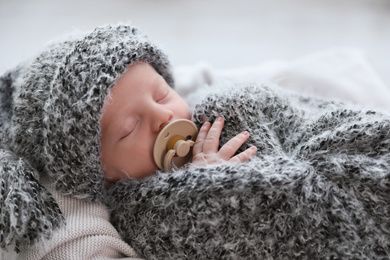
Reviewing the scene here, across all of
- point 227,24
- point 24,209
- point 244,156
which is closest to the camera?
point 24,209

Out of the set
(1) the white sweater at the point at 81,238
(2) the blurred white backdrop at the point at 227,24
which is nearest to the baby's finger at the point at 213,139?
(1) the white sweater at the point at 81,238

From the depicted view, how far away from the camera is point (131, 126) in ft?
2.85

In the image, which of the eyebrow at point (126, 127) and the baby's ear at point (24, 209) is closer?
the baby's ear at point (24, 209)

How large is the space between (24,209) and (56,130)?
16 centimetres

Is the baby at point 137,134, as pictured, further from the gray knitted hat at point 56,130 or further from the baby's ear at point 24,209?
the baby's ear at point 24,209

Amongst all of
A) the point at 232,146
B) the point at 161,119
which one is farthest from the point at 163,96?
the point at 232,146

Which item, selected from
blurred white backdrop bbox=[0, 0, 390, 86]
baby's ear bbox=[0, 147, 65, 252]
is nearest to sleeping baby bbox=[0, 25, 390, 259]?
baby's ear bbox=[0, 147, 65, 252]

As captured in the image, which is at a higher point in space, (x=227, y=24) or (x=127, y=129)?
(x=227, y=24)

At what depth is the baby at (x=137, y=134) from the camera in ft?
2.82

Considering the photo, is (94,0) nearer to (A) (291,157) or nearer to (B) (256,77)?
(B) (256,77)

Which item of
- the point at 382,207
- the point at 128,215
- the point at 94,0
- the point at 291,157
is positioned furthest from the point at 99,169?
the point at 94,0

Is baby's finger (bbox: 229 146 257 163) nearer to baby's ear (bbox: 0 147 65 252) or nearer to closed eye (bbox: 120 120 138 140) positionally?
closed eye (bbox: 120 120 138 140)

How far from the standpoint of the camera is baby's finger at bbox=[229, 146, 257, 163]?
857mm

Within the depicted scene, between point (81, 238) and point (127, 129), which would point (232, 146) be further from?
point (81, 238)
